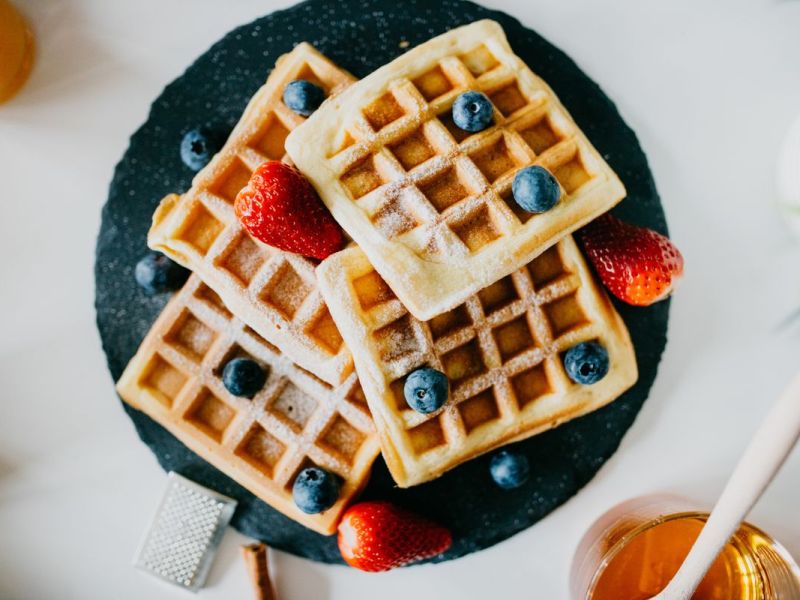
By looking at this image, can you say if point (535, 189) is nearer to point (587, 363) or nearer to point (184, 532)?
point (587, 363)

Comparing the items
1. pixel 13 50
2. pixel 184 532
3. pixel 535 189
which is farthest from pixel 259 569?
pixel 13 50

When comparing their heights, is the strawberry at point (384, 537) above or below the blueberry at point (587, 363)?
below

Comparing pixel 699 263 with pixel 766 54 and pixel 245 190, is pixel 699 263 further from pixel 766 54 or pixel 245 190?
pixel 245 190

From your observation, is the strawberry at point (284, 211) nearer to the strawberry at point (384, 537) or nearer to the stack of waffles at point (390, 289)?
the stack of waffles at point (390, 289)

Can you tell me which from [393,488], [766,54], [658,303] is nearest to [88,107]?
[393,488]

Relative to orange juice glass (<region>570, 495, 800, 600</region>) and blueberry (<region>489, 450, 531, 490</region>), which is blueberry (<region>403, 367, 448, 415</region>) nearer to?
blueberry (<region>489, 450, 531, 490</region>)

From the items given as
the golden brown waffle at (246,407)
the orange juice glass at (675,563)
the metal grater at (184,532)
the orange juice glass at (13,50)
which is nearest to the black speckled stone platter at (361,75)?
the metal grater at (184,532)
